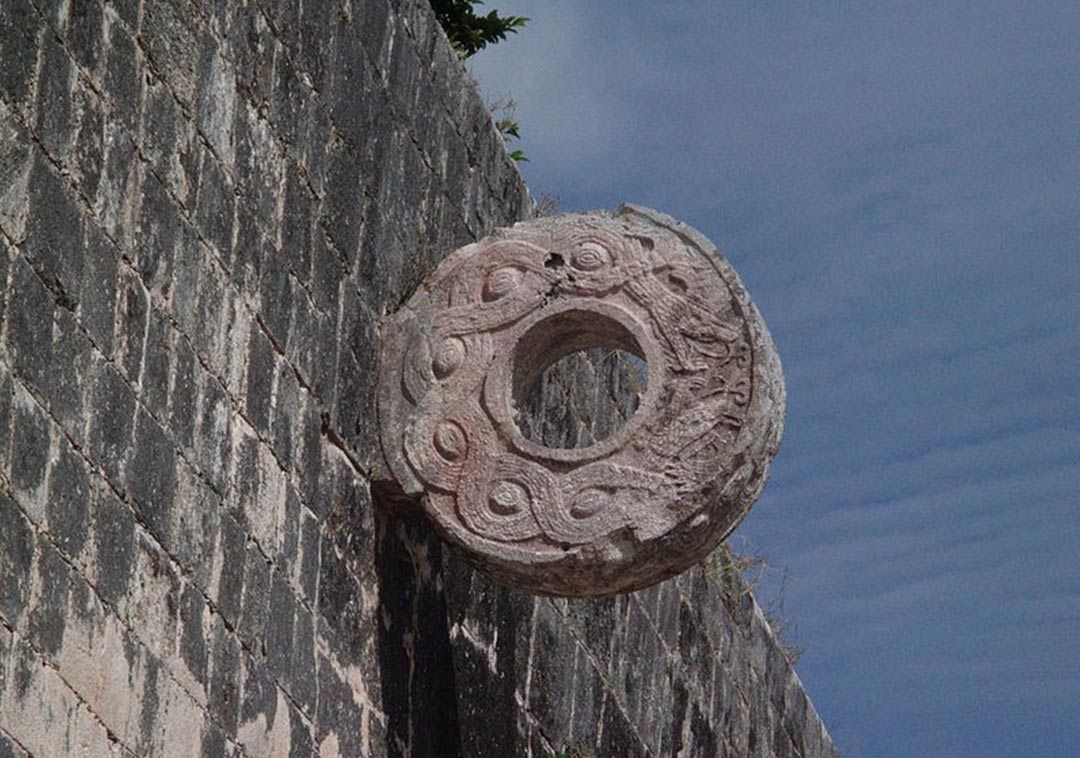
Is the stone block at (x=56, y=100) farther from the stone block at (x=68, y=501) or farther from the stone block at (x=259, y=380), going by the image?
the stone block at (x=259, y=380)

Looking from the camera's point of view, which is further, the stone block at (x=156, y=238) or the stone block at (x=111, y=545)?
the stone block at (x=156, y=238)

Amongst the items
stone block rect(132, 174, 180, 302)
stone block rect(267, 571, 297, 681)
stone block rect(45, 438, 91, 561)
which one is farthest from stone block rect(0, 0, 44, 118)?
stone block rect(267, 571, 297, 681)

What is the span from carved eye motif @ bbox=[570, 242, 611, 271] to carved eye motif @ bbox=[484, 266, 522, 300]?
0.18 m

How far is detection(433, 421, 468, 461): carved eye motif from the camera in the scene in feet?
24.2

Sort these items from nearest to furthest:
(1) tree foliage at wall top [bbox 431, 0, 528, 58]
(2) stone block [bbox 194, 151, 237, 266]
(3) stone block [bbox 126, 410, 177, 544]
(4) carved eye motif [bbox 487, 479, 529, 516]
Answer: (3) stone block [bbox 126, 410, 177, 544] < (2) stone block [bbox 194, 151, 237, 266] < (4) carved eye motif [bbox 487, 479, 529, 516] < (1) tree foliage at wall top [bbox 431, 0, 528, 58]

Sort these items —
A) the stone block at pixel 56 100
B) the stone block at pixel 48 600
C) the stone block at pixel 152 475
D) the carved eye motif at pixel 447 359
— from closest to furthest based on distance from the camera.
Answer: the stone block at pixel 48 600 → the stone block at pixel 56 100 → the stone block at pixel 152 475 → the carved eye motif at pixel 447 359

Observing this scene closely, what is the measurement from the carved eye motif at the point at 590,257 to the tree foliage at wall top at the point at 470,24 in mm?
6568

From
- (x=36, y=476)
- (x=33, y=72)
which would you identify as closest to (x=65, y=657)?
(x=36, y=476)

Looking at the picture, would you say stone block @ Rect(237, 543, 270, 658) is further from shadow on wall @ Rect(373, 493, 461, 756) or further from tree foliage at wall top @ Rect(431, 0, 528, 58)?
tree foliage at wall top @ Rect(431, 0, 528, 58)

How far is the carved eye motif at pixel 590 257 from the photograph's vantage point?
7.52 metres

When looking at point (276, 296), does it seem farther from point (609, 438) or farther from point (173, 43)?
point (609, 438)

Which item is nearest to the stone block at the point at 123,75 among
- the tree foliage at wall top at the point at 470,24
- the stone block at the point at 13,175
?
the stone block at the point at 13,175

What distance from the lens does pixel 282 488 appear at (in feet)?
21.6

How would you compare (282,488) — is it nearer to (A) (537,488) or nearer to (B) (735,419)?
(A) (537,488)
